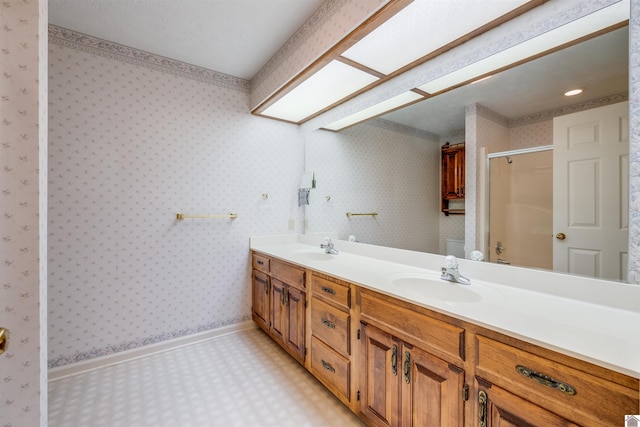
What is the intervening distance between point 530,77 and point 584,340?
4.02 feet

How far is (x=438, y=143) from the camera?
1788mm

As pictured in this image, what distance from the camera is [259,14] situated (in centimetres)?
179

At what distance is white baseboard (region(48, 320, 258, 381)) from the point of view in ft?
6.55

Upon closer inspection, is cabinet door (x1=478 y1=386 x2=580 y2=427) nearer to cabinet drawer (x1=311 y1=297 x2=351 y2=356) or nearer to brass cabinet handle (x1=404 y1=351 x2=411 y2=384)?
brass cabinet handle (x1=404 y1=351 x2=411 y2=384)

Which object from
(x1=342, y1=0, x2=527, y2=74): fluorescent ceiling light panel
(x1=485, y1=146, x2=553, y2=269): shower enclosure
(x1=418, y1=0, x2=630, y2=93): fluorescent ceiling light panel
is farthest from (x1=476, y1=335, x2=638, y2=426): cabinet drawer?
(x1=342, y1=0, x2=527, y2=74): fluorescent ceiling light panel

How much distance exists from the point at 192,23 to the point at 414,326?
233cm

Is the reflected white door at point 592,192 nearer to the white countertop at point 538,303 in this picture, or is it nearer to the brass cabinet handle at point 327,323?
the white countertop at point 538,303

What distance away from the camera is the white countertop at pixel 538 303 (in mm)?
763

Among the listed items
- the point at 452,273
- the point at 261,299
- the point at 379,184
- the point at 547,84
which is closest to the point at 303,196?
the point at 379,184

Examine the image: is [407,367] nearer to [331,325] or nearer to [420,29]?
[331,325]

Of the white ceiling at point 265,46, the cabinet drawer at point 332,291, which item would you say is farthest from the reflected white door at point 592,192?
the cabinet drawer at point 332,291

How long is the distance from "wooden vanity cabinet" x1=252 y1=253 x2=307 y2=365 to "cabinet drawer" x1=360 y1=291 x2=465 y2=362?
68cm

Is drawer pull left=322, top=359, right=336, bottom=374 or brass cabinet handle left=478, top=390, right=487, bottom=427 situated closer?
brass cabinet handle left=478, top=390, right=487, bottom=427

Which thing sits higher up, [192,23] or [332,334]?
[192,23]
